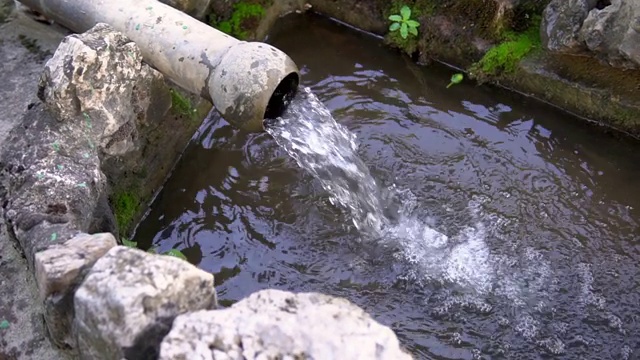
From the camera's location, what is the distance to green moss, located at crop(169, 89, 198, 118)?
197 inches

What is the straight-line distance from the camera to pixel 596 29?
484cm

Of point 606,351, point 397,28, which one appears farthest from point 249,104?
point 606,351

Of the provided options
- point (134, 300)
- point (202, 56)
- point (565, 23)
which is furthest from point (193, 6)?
point (134, 300)

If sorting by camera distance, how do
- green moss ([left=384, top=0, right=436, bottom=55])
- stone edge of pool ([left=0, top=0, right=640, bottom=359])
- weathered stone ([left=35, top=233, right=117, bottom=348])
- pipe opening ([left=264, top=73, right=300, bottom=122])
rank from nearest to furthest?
stone edge of pool ([left=0, top=0, right=640, bottom=359]), weathered stone ([left=35, top=233, right=117, bottom=348]), pipe opening ([left=264, top=73, right=300, bottom=122]), green moss ([left=384, top=0, right=436, bottom=55])

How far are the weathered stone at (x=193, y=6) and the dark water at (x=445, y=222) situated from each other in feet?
2.81

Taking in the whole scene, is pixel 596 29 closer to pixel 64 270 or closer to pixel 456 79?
pixel 456 79

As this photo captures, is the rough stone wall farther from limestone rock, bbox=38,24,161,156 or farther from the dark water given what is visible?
the dark water

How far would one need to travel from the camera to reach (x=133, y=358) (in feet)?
8.54

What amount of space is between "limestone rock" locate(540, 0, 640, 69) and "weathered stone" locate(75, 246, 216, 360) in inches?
137

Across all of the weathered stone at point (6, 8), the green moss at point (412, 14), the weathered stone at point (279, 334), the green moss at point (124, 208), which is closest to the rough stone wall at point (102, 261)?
the weathered stone at point (279, 334)

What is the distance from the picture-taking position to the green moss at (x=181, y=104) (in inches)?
197

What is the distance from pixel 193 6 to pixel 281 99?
1417 millimetres

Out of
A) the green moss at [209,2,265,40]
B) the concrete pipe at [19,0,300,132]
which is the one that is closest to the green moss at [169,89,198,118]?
the concrete pipe at [19,0,300,132]

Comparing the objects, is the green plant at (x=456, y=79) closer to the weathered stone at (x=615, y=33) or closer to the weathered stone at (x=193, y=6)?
the weathered stone at (x=615, y=33)
